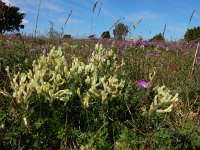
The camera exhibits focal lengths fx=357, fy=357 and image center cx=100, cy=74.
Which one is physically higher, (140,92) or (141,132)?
(140,92)

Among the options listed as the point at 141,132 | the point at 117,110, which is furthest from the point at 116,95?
the point at 141,132

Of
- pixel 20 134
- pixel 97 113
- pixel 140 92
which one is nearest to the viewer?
pixel 20 134

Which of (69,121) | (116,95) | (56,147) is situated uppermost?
(116,95)

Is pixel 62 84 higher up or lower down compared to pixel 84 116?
higher up

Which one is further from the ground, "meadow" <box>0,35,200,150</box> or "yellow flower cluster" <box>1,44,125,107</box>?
"yellow flower cluster" <box>1,44,125,107</box>

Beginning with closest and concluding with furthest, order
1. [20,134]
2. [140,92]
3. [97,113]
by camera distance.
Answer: [20,134] < [97,113] < [140,92]

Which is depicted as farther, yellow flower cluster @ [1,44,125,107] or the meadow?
yellow flower cluster @ [1,44,125,107]

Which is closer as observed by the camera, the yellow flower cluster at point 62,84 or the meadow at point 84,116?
the meadow at point 84,116

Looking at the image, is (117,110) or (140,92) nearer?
(117,110)

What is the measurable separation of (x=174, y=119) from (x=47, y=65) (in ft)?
4.55

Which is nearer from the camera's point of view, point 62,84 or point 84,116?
point 84,116

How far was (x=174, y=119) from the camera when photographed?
3.57 m

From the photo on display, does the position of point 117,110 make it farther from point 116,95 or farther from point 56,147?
point 56,147

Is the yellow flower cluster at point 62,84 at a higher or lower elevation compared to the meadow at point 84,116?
higher
